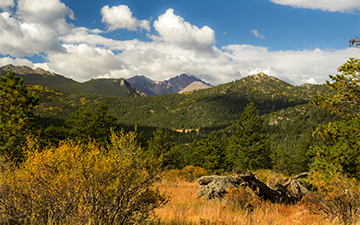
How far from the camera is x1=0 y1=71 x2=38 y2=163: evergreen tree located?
728 inches

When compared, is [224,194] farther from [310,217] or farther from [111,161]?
[111,161]

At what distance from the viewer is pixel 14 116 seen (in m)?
19.4

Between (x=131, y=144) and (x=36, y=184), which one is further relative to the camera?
(x=131, y=144)

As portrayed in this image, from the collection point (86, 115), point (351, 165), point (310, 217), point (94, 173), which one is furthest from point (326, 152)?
point (86, 115)

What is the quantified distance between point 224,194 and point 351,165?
11.2 m

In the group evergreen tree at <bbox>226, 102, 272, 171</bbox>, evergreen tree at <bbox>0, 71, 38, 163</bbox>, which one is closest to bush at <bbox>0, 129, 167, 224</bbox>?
evergreen tree at <bbox>0, 71, 38, 163</bbox>

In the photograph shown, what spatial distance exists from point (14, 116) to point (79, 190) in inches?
830

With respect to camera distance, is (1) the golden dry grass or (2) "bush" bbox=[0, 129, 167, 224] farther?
(1) the golden dry grass

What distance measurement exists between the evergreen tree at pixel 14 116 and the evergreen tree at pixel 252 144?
33539mm

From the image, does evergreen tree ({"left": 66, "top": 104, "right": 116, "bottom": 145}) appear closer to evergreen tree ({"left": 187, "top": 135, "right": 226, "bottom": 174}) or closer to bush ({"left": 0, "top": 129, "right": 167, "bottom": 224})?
evergreen tree ({"left": 187, "top": 135, "right": 226, "bottom": 174})

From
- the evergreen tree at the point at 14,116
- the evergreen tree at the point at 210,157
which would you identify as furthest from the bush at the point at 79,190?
the evergreen tree at the point at 210,157

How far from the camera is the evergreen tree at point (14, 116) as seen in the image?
18.5 m

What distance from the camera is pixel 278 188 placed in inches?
351

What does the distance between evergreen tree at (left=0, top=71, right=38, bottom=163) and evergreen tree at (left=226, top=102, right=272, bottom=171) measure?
→ 33539 millimetres
